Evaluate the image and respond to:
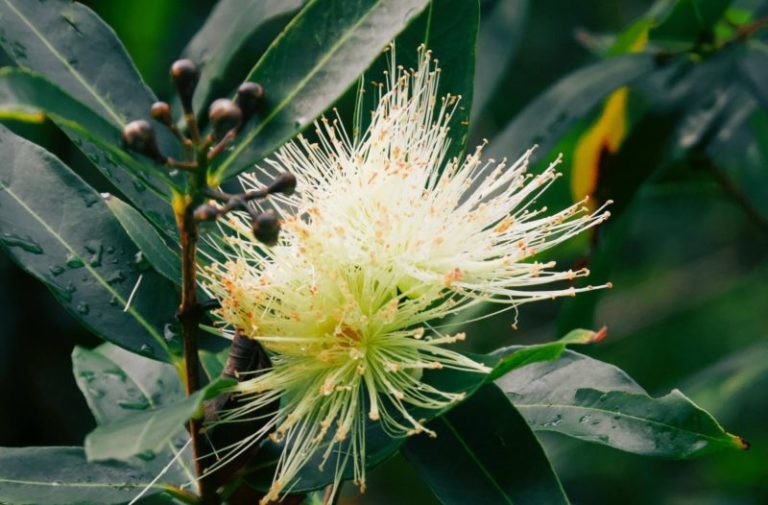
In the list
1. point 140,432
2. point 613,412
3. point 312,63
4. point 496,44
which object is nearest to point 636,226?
point 496,44

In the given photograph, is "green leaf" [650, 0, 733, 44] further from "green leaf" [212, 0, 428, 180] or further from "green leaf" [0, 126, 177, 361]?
"green leaf" [0, 126, 177, 361]

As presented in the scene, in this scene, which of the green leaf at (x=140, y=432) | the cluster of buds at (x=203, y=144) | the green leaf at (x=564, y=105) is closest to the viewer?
the green leaf at (x=140, y=432)

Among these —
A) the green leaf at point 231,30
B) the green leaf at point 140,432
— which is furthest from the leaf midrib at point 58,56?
the green leaf at point 140,432

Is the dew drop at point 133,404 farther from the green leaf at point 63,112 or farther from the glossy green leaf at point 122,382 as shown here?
the green leaf at point 63,112

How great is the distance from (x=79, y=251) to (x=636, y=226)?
291cm

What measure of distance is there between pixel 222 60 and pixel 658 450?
707 mm

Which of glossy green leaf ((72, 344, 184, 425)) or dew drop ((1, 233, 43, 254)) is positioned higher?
dew drop ((1, 233, 43, 254))

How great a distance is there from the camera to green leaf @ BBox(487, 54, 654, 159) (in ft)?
6.23

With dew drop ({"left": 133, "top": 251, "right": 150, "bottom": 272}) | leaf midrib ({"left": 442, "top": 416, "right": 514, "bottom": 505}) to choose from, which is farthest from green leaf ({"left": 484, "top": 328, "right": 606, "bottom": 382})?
dew drop ({"left": 133, "top": 251, "right": 150, "bottom": 272})

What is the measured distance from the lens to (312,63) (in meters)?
1.12

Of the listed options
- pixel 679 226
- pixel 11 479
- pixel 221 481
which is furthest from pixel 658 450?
pixel 679 226

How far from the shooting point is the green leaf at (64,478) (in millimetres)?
1248

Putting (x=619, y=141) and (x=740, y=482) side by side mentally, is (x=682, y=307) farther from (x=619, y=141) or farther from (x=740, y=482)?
(x=619, y=141)

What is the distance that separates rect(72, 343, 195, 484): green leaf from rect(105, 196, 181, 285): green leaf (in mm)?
257
